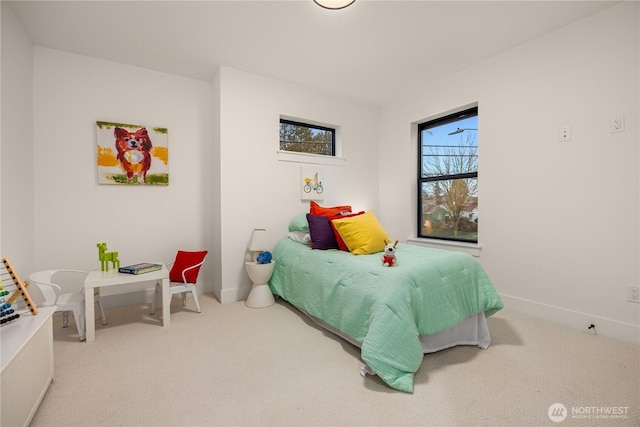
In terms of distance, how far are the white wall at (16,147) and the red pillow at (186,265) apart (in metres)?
1.09

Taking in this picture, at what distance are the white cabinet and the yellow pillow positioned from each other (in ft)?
6.49

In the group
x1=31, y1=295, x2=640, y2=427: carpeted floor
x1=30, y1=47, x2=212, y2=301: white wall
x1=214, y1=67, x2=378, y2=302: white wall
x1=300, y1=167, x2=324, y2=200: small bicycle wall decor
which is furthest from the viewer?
x1=300, y1=167, x2=324, y2=200: small bicycle wall decor

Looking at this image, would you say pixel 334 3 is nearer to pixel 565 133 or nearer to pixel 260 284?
pixel 565 133

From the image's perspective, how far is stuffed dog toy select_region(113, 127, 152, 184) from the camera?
292 centimetres

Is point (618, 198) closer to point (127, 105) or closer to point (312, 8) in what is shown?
point (312, 8)

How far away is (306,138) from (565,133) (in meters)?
2.62

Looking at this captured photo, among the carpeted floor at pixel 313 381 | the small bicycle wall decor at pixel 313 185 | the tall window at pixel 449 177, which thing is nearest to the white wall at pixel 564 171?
the tall window at pixel 449 177

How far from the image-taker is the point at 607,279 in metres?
2.24

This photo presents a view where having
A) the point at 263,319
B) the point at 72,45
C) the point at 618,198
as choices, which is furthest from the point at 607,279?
the point at 72,45

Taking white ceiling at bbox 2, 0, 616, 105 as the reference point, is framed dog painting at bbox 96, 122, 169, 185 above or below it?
below

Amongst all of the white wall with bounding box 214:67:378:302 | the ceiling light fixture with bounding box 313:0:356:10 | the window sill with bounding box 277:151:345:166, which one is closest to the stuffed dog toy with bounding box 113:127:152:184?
the white wall with bounding box 214:67:378:302

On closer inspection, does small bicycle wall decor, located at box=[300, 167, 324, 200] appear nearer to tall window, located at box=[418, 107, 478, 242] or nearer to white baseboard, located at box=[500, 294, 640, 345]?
tall window, located at box=[418, 107, 478, 242]

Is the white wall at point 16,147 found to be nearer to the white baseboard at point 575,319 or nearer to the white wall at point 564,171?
the white wall at point 564,171

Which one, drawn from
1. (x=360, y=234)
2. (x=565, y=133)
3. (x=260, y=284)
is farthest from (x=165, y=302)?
(x=565, y=133)
